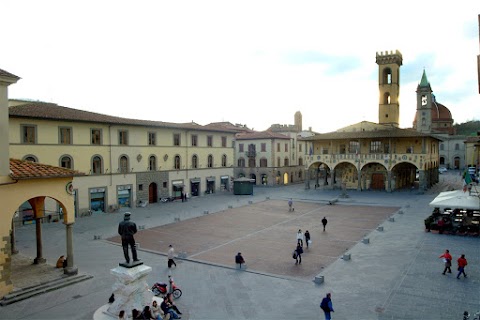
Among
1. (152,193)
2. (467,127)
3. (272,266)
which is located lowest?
(272,266)

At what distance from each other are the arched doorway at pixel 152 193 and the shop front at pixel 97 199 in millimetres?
6463

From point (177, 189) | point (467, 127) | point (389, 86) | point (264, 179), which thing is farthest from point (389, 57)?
point (467, 127)

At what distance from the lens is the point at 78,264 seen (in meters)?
19.2

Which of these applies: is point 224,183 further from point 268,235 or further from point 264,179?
point 268,235

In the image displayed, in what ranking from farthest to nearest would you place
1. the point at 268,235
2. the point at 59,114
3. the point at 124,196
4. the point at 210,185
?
the point at 210,185 → the point at 124,196 → the point at 59,114 → the point at 268,235

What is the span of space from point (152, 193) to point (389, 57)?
145 feet

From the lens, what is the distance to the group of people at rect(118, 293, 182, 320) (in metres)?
11.9

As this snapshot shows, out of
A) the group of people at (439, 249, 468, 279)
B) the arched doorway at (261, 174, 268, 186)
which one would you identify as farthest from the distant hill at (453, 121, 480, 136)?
the group of people at (439, 249, 468, 279)

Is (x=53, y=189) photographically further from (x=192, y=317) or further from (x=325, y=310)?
(x=325, y=310)

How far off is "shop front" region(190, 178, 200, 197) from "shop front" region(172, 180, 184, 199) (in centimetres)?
201

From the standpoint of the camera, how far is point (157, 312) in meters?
12.2

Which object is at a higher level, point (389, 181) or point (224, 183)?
point (389, 181)

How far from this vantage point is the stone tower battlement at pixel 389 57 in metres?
59.5

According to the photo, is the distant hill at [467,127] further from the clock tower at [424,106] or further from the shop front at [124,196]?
the shop front at [124,196]
